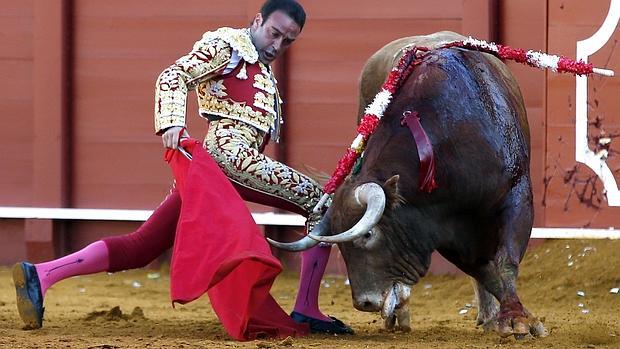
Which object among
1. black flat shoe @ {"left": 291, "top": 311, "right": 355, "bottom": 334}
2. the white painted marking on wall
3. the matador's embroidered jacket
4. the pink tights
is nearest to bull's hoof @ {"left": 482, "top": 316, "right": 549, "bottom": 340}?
black flat shoe @ {"left": 291, "top": 311, "right": 355, "bottom": 334}

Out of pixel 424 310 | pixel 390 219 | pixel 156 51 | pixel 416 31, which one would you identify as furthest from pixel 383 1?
pixel 390 219

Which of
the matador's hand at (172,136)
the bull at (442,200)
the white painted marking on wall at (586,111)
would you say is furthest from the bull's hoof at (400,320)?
the white painted marking on wall at (586,111)

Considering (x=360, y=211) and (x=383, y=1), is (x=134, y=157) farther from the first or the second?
(x=360, y=211)

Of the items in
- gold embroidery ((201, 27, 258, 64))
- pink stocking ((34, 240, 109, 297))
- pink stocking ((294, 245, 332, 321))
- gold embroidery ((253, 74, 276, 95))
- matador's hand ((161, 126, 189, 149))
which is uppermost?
gold embroidery ((201, 27, 258, 64))

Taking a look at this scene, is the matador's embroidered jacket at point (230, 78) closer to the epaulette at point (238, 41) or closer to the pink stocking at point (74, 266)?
the epaulette at point (238, 41)

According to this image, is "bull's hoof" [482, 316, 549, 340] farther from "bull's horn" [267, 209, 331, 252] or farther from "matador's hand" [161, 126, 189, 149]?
"matador's hand" [161, 126, 189, 149]

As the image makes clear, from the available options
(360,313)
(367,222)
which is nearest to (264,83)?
(367,222)

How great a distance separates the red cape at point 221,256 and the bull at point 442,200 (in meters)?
0.14

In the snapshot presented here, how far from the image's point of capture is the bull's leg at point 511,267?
14.4 feet

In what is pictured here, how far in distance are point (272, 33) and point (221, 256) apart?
0.74m

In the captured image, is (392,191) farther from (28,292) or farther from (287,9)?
(28,292)

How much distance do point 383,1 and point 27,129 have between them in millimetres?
1992

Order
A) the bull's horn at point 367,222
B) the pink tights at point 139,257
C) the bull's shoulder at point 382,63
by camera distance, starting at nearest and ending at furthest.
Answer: the bull's horn at point 367,222 → the pink tights at point 139,257 → the bull's shoulder at point 382,63

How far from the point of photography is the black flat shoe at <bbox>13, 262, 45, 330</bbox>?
4.54 metres
